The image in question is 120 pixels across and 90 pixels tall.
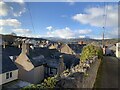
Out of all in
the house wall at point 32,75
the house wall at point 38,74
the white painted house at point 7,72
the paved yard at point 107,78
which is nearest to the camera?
the paved yard at point 107,78

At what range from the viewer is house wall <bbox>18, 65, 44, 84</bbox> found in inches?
987

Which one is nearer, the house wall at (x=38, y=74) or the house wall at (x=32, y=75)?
the house wall at (x=32, y=75)

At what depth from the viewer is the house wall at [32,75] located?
2506cm

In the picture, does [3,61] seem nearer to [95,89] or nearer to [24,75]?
[24,75]

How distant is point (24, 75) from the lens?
25.8m

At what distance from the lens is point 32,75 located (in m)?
25.1

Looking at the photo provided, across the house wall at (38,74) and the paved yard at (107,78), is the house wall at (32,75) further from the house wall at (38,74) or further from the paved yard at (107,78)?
the paved yard at (107,78)

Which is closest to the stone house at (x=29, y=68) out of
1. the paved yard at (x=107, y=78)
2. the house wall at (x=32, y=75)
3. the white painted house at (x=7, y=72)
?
the house wall at (x=32, y=75)

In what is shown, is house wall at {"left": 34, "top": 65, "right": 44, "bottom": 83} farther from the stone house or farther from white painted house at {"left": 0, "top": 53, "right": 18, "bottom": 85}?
white painted house at {"left": 0, "top": 53, "right": 18, "bottom": 85}

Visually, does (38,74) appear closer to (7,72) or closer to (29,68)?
(29,68)

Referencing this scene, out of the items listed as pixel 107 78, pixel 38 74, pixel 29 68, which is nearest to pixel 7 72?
pixel 29 68

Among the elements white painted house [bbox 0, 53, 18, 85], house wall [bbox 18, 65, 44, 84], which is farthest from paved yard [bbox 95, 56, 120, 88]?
white painted house [bbox 0, 53, 18, 85]

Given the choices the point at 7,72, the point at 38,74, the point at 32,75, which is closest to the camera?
the point at 7,72

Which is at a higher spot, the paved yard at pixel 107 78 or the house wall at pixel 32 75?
the paved yard at pixel 107 78
